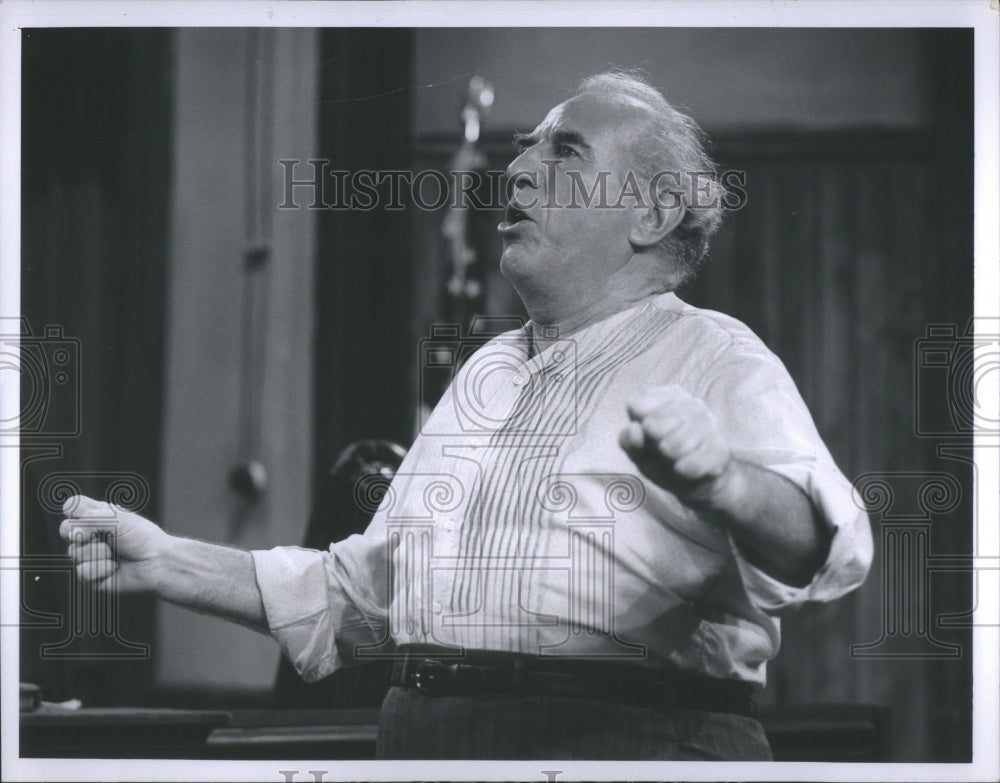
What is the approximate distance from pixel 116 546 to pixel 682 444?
1111 mm

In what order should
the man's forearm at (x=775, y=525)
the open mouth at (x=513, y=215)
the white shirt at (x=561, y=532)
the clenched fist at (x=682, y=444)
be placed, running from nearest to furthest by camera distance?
1. the clenched fist at (x=682, y=444)
2. the man's forearm at (x=775, y=525)
3. the white shirt at (x=561, y=532)
4. the open mouth at (x=513, y=215)

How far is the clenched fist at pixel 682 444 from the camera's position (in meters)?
1.89

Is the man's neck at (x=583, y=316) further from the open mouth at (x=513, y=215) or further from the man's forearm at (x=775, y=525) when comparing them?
the man's forearm at (x=775, y=525)

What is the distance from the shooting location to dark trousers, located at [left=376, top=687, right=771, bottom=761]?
2.37 meters

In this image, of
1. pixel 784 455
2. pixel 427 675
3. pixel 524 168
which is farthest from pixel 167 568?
pixel 784 455

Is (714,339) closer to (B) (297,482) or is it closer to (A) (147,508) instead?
(B) (297,482)

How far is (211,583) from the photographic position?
94.3 inches

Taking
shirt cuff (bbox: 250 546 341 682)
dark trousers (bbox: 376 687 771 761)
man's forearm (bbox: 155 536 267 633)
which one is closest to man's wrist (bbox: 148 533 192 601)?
man's forearm (bbox: 155 536 267 633)

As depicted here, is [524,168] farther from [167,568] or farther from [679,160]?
[167,568]

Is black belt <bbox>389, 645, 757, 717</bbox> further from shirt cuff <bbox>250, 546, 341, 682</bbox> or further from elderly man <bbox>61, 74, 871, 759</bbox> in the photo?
shirt cuff <bbox>250, 546, 341, 682</bbox>

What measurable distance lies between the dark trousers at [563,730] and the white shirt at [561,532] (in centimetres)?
10

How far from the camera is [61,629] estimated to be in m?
2.56

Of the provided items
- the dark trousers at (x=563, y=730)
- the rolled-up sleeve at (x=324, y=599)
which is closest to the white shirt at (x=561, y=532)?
the rolled-up sleeve at (x=324, y=599)

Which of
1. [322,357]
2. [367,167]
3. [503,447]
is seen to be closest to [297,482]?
[322,357]
